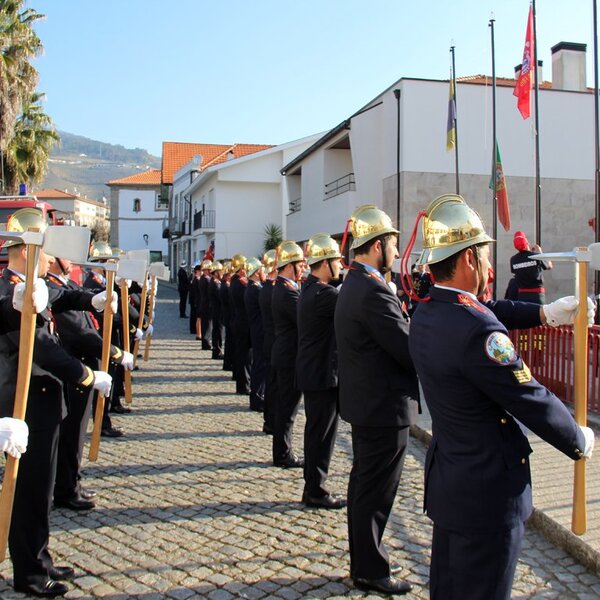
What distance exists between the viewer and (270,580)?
4.09m

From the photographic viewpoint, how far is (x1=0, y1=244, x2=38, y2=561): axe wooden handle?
353cm

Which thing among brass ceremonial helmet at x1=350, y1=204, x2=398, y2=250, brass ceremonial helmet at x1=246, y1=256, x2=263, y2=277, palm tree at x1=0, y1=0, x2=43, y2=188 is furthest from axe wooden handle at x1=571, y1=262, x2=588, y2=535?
palm tree at x1=0, y1=0, x2=43, y2=188

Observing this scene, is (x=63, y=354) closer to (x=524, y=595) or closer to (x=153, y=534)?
(x=153, y=534)

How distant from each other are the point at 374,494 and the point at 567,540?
1508 mm

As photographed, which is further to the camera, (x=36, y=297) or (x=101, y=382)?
(x=101, y=382)

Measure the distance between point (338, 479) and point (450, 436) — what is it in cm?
348

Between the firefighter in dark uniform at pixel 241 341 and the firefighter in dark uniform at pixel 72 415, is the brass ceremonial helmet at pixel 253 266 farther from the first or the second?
the firefighter in dark uniform at pixel 72 415

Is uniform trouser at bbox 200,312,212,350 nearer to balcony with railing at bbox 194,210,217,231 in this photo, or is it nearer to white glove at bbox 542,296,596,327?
white glove at bbox 542,296,596,327

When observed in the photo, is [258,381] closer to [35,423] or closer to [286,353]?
[286,353]

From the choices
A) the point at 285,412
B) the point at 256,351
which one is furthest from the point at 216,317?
the point at 285,412

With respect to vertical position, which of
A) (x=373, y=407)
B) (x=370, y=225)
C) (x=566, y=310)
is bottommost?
(x=373, y=407)

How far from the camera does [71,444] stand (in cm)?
543

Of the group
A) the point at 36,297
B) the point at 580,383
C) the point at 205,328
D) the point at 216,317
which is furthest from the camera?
the point at 205,328

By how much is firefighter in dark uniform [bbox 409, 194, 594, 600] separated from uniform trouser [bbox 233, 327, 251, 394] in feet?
24.6
